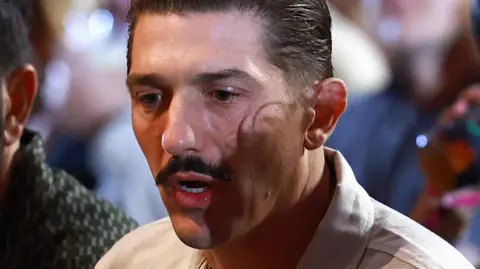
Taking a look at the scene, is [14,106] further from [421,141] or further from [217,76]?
[421,141]

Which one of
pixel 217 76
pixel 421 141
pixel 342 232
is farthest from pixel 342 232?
pixel 421 141

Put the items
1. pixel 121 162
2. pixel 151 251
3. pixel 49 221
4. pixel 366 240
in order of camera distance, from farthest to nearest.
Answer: pixel 121 162 < pixel 49 221 < pixel 151 251 < pixel 366 240

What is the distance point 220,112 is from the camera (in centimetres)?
75

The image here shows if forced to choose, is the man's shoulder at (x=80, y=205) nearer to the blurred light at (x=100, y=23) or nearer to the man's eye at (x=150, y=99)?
the blurred light at (x=100, y=23)

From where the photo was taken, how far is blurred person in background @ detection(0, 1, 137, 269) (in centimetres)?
124

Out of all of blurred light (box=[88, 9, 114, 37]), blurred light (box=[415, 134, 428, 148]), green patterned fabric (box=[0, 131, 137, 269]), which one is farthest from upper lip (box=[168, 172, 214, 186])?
blurred light (box=[88, 9, 114, 37])

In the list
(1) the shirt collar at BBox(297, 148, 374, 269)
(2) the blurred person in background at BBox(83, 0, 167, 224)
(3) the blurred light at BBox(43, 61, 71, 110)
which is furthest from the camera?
(3) the blurred light at BBox(43, 61, 71, 110)

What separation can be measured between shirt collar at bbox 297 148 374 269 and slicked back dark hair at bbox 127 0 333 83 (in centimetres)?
16

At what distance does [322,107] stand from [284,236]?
170 millimetres

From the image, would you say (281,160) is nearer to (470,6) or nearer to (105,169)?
(470,6)

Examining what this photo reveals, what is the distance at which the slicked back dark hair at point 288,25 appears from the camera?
0.77 metres

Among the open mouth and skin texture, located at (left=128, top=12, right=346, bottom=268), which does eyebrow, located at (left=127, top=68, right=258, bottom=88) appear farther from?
the open mouth

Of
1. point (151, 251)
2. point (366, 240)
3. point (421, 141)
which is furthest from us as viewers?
point (421, 141)

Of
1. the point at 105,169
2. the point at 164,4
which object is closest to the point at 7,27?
the point at 105,169
